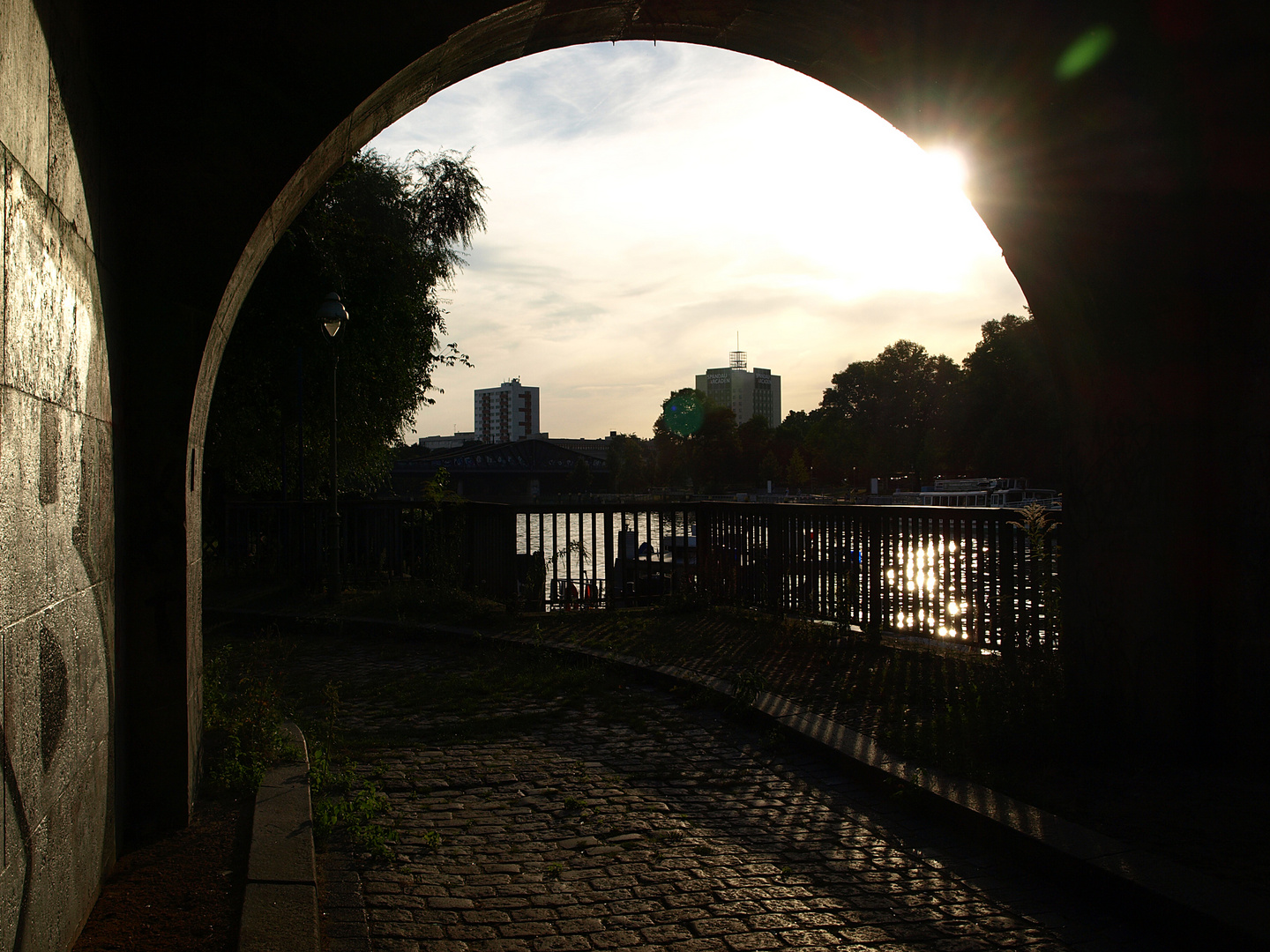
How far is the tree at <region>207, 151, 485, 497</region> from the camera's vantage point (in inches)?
639

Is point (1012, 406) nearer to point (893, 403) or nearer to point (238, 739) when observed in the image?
point (893, 403)

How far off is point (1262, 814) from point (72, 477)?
487cm

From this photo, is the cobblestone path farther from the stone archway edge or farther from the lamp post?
the lamp post

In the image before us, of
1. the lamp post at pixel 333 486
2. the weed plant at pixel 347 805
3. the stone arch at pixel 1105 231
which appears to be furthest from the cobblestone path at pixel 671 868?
the lamp post at pixel 333 486

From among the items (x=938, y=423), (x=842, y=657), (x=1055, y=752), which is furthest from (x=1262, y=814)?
(x=938, y=423)

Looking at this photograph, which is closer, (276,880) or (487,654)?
(276,880)

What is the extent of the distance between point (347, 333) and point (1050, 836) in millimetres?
16449

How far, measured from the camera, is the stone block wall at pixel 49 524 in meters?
2.10

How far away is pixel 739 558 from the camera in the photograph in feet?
34.9

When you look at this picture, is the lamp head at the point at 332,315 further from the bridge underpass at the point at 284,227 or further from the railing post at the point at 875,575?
the bridge underpass at the point at 284,227

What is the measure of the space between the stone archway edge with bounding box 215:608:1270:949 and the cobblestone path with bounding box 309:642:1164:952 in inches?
4.9

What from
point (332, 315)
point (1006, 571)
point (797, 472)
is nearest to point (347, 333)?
point (332, 315)

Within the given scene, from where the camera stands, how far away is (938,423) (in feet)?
287

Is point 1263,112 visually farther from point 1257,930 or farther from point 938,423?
point 938,423
